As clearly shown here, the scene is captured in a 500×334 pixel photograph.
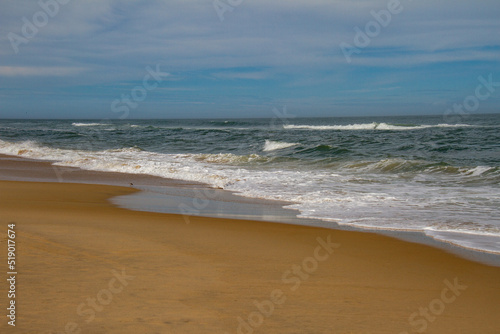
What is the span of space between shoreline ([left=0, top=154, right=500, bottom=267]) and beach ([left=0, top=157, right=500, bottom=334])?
335 millimetres

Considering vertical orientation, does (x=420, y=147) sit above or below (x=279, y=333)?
below

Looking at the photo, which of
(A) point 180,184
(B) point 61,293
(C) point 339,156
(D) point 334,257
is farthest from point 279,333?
(C) point 339,156

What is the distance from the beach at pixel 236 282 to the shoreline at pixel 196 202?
1.10ft

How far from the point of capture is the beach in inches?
119

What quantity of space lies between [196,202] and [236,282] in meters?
4.94

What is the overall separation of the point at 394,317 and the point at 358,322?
0.31 metres

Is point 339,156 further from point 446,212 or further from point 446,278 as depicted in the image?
point 446,278

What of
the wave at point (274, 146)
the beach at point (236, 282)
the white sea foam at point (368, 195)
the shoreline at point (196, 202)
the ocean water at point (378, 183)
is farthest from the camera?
the wave at point (274, 146)

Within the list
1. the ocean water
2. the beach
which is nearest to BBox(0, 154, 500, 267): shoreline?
Result: the ocean water

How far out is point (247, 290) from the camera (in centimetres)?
362

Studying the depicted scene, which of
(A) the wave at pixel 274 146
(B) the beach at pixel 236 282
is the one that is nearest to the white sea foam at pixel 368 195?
(B) the beach at pixel 236 282

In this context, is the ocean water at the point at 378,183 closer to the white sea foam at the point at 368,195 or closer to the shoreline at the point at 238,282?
the white sea foam at the point at 368,195

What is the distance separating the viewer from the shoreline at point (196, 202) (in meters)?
5.65

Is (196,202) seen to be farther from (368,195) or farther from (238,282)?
(238,282)
